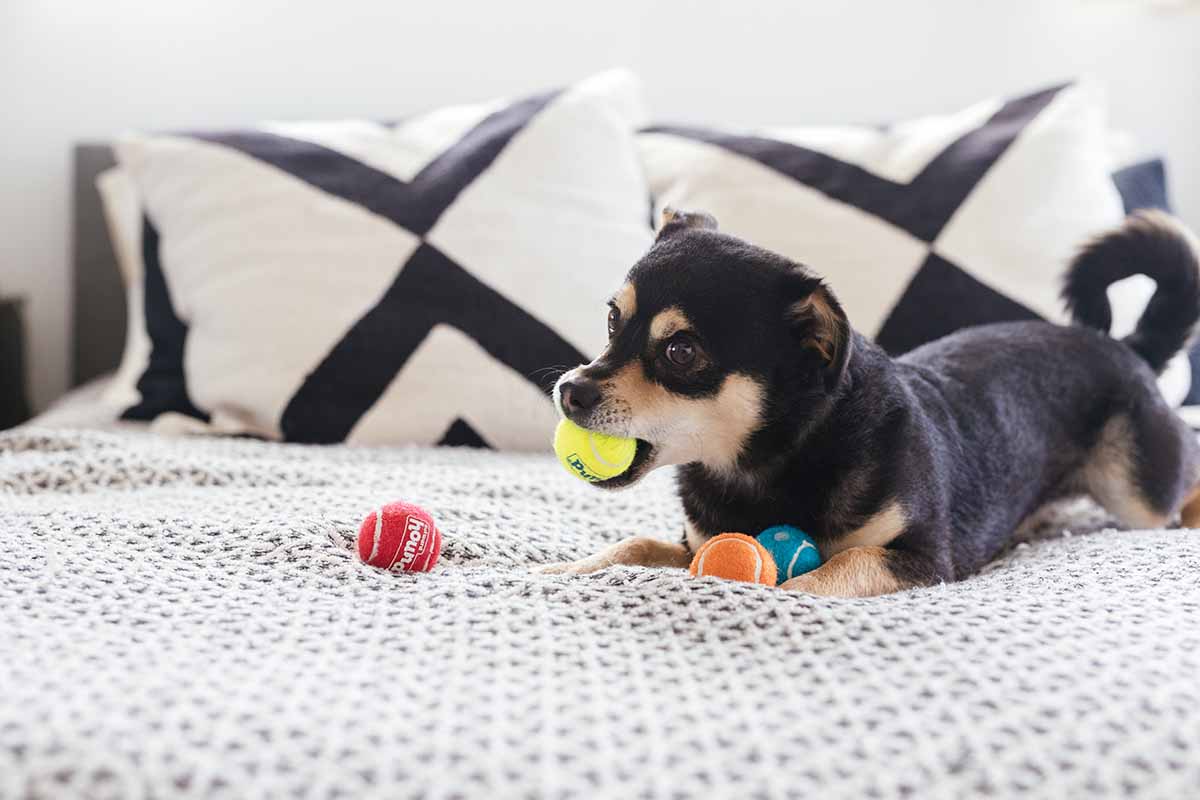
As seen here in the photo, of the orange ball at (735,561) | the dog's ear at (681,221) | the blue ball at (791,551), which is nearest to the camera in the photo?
the orange ball at (735,561)

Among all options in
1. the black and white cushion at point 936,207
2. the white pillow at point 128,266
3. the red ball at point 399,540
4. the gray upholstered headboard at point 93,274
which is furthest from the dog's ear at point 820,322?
the gray upholstered headboard at point 93,274

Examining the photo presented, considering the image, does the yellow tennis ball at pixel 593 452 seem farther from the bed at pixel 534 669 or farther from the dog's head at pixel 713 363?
the bed at pixel 534 669

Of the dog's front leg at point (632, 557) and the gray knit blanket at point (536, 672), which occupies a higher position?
the gray knit blanket at point (536, 672)

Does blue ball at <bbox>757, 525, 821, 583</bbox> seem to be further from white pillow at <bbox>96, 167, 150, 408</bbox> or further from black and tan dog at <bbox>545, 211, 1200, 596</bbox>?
white pillow at <bbox>96, 167, 150, 408</bbox>

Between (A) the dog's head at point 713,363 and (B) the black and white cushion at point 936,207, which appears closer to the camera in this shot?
(A) the dog's head at point 713,363

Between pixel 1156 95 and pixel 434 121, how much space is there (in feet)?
5.72

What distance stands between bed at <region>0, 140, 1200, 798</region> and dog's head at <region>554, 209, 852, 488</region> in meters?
0.17

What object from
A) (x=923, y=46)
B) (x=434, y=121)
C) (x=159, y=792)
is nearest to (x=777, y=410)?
(x=159, y=792)

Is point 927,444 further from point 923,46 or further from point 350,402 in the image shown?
point 923,46

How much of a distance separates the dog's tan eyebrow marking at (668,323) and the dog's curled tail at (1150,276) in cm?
74

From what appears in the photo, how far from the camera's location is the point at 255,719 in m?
0.74

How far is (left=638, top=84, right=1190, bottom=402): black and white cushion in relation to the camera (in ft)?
6.20

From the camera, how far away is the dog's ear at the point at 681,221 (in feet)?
4.44

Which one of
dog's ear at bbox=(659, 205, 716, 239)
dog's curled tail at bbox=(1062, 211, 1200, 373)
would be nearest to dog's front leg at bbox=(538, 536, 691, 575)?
dog's ear at bbox=(659, 205, 716, 239)
